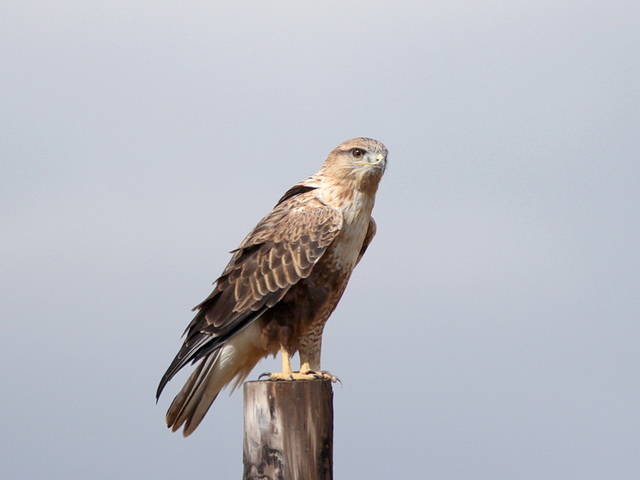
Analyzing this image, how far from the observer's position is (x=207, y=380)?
6.41m

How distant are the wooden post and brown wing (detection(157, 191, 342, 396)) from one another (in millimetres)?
689

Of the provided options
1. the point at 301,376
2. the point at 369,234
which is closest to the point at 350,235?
the point at 369,234

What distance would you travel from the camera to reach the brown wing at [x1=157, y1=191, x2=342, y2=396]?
6.09 m

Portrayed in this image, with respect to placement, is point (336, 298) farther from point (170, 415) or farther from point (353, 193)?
point (170, 415)

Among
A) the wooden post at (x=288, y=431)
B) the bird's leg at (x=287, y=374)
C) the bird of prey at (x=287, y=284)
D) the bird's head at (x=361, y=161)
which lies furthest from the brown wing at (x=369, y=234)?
the wooden post at (x=288, y=431)

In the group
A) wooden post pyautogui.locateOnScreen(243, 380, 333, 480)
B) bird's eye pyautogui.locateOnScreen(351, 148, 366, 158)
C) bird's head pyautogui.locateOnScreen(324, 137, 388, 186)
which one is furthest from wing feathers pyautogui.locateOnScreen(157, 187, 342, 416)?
wooden post pyautogui.locateOnScreen(243, 380, 333, 480)

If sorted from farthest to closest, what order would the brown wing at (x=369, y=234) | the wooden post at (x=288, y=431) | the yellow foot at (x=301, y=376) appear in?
the brown wing at (x=369, y=234)
the yellow foot at (x=301, y=376)
the wooden post at (x=288, y=431)

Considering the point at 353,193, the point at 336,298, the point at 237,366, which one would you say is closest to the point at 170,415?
the point at 237,366

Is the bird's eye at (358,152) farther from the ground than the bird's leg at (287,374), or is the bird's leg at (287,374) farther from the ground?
the bird's eye at (358,152)

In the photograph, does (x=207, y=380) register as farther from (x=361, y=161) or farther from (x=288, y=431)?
(x=361, y=161)

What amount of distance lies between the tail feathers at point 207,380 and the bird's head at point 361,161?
1341 mm

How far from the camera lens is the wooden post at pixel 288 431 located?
17.7 feet

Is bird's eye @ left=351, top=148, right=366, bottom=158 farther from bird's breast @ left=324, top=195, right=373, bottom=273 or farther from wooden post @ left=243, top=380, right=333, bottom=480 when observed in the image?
wooden post @ left=243, top=380, right=333, bottom=480

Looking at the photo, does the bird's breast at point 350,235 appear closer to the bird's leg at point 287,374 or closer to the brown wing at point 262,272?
the brown wing at point 262,272
